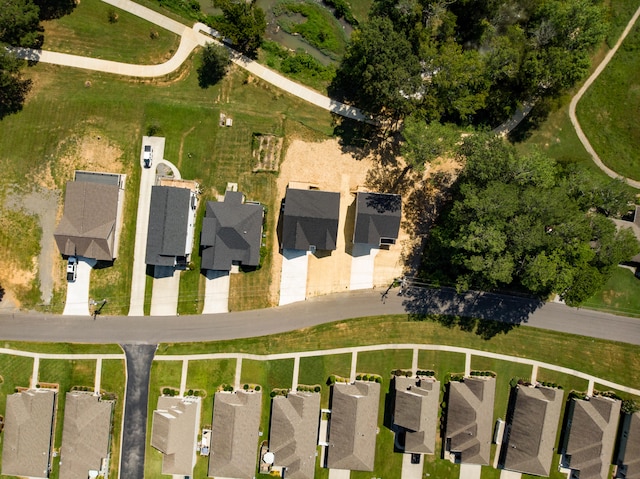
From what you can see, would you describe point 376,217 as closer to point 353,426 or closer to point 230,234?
point 230,234

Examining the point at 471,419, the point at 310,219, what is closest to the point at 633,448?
the point at 471,419

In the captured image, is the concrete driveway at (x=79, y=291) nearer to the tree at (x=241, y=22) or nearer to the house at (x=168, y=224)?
the house at (x=168, y=224)

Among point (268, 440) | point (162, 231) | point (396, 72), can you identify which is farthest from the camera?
point (268, 440)

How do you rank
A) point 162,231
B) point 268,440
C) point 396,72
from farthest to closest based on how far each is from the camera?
point 268,440 < point 162,231 < point 396,72

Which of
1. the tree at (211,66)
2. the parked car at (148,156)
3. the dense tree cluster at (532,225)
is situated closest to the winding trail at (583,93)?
the dense tree cluster at (532,225)

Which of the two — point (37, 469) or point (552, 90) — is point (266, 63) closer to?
point (552, 90)

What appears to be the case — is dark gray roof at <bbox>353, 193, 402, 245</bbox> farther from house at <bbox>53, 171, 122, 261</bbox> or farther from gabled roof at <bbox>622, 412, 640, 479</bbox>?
gabled roof at <bbox>622, 412, 640, 479</bbox>

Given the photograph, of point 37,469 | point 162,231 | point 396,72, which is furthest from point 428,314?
point 37,469
